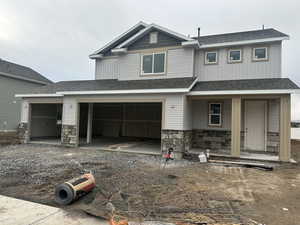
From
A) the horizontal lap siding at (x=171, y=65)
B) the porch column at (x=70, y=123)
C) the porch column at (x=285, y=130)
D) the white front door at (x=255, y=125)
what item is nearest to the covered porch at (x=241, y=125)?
the white front door at (x=255, y=125)

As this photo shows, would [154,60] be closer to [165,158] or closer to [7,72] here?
[165,158]

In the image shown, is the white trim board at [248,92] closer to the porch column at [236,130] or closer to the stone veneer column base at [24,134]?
the porch column at [236,130]

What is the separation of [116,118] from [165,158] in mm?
8368

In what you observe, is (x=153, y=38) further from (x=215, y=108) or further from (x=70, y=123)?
(x=70, y=123)

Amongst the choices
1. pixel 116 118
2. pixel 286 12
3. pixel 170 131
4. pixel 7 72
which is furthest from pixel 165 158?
pixel 7 72

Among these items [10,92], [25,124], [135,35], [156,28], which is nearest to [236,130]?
[156,28]

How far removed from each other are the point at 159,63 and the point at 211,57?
9.90ft

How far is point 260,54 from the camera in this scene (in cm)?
991

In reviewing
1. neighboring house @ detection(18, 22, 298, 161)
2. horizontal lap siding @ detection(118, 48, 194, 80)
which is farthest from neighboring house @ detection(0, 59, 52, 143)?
horizontal lap siding @ detection(118, 48, 194, 80)

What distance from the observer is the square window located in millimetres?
10203

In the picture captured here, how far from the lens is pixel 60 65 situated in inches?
977

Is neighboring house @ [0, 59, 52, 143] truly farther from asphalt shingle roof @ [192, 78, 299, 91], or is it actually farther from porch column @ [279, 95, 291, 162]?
porch column @ [279, 95, 291, 162]

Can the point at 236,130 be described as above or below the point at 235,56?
below

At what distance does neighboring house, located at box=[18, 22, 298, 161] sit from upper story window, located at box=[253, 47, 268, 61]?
0.05 meters
